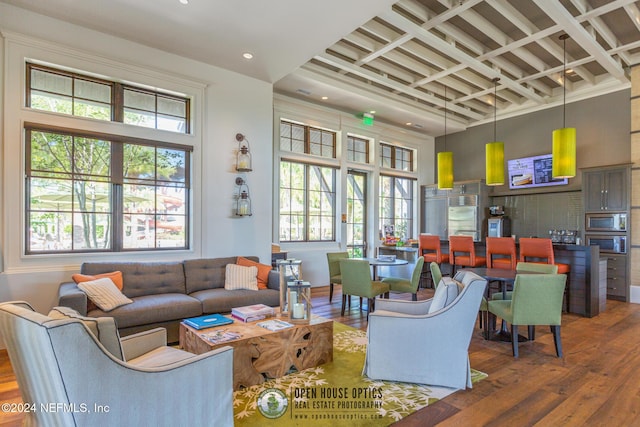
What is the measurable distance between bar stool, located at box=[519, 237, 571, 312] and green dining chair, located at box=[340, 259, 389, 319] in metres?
2.18

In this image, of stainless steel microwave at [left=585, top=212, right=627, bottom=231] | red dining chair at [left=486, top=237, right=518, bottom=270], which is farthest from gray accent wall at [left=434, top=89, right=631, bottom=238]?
red dining chair at [left=486, top=237, right=518, bottom=270]

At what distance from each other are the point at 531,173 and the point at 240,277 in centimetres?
649

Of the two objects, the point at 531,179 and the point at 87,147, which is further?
the point at 531,179

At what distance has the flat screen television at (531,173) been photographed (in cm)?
708

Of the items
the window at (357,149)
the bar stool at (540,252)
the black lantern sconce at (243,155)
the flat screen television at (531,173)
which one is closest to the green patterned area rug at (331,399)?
the bar stool at (540,252)

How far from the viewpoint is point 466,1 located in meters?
4.07

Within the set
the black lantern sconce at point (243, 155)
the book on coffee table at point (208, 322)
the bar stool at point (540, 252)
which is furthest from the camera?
the black lantern sconce at point (243, 155)

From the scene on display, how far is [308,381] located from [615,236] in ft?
19.9

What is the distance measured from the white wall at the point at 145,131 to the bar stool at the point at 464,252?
125 inches

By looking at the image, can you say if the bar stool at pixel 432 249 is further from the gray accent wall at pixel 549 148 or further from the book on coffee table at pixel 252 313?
the book on coffee table at pixel 252 313

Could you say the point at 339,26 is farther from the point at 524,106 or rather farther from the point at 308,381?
the point at 524,106

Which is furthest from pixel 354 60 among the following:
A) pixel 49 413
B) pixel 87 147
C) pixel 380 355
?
pixel 49 413

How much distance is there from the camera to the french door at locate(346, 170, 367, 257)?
7605 millimetres

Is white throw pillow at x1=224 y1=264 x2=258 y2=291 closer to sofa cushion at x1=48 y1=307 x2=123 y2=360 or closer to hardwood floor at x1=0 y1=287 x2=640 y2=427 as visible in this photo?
hardwood floor at x1=0 y1=287 x2=640 y2=427
